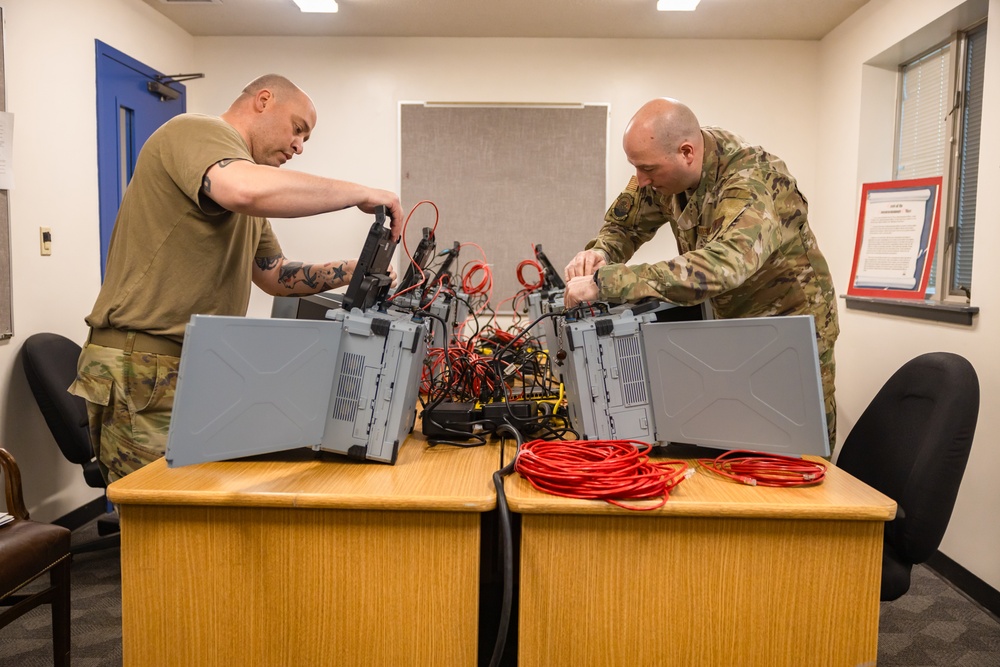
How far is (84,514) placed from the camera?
10.1 feet

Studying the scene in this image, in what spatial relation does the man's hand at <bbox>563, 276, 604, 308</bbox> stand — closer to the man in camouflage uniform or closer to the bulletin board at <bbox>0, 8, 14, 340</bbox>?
the man in camouflage uniform

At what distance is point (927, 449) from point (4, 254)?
2965 mm

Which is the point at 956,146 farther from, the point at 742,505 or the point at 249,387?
the point at 249,387

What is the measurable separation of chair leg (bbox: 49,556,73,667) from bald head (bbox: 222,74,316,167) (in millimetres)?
1183

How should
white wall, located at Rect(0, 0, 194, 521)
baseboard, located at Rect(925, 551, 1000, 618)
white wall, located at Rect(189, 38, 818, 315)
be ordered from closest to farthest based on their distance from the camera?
baseboard, located at Rect(925, 551, 1000, 618)
white wall, located at Rect(0, 0, 194, 521)
white wall, located at Rect(189, 38, 818, 315)

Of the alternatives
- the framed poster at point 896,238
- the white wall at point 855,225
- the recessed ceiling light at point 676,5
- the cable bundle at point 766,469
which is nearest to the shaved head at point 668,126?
the cable bundle at point 766,469

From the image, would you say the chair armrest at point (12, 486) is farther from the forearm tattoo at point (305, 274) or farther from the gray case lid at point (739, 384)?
the gray case lid at point (739, 384)

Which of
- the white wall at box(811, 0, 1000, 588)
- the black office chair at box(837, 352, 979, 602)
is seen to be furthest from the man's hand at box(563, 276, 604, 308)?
the white wall at box(811, 0, 1000, 588)

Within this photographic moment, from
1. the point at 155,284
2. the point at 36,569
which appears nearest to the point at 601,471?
the point at 155,284

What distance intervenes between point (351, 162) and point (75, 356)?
77.3 inches

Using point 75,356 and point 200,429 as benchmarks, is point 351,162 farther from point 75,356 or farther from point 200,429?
point 200,429

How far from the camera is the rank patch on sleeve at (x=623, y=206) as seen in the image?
82.0 inches

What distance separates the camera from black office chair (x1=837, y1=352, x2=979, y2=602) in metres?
1.47

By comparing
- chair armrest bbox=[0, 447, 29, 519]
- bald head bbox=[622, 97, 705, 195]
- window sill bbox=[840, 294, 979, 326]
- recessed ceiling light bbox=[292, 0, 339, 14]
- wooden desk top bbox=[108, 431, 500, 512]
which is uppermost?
recessed ceiling light bbox=[292, 0, 339, 14]
